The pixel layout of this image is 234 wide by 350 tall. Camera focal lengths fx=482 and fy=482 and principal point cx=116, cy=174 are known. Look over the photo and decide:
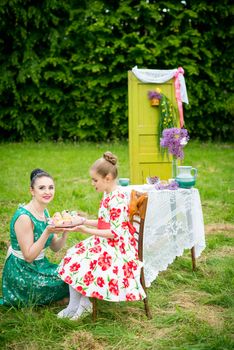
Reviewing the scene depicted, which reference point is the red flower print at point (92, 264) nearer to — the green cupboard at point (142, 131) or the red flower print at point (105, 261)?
the red flower print at point (105, 261)

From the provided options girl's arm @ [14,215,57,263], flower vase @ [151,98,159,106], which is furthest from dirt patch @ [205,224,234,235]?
girl's arm @ [14,215,57,263]

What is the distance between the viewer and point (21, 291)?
3711 mm

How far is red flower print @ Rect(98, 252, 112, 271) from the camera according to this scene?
341 cm

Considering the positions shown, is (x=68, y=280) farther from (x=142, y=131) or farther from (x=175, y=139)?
(x=142, y=131)

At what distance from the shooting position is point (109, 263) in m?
3.44

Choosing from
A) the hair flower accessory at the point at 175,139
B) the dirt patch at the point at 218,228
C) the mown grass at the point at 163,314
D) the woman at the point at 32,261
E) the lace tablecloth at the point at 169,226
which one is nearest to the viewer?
the mown grass at the point at 163,314

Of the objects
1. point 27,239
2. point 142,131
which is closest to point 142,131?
point 142,131

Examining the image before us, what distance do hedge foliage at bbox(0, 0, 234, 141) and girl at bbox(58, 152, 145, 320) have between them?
1022cm

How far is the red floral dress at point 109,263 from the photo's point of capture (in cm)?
339

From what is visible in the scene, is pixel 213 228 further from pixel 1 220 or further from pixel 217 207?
pixel 1 220

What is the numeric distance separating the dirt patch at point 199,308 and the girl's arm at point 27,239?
1219mm

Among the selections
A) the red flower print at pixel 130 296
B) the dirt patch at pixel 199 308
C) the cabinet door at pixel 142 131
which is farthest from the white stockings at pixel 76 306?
the cabinet door at pixel 142 131

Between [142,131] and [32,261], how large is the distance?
122 inches

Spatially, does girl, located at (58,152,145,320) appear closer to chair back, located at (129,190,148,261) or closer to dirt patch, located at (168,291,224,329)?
chair back, located at (129,190,148,261)
